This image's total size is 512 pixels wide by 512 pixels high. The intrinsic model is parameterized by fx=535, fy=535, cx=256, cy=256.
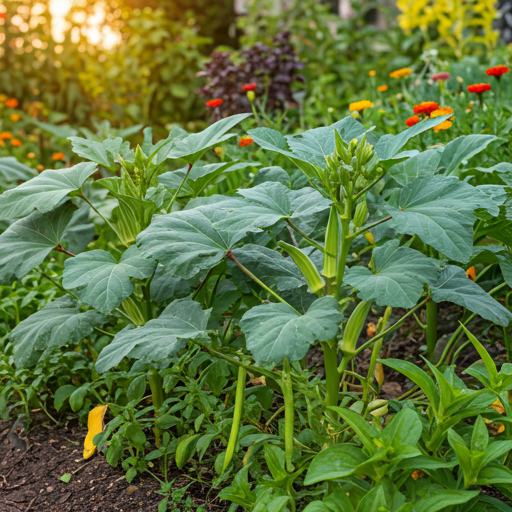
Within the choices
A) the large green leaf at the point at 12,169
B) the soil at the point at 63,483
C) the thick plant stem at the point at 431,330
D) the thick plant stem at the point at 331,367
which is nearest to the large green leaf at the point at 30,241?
the soil at the point at 63,483

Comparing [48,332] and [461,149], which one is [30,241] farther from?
[461,149]

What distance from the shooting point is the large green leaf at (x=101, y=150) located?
1494 mm

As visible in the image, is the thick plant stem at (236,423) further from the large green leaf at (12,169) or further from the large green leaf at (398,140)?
the large green leaf at (12,169)

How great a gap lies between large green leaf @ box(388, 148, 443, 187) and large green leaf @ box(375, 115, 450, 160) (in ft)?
0.63

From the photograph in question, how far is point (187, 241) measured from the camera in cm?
126

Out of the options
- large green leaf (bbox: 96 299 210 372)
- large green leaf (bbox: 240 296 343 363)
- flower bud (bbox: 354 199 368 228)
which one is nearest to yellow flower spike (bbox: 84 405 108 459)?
large green leaf (bbox: 96 299 210 372)

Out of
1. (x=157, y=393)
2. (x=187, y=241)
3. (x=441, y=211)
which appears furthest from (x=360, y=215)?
(x=157, y=393)

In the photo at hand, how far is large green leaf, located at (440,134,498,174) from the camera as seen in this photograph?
1497mm

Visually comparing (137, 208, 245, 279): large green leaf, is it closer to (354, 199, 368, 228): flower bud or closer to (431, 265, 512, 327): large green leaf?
(354, 199, 368, 228): flower bud

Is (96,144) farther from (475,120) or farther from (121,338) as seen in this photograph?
(475,120)

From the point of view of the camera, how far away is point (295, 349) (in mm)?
1009

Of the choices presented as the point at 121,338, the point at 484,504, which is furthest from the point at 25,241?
the point at 484,504

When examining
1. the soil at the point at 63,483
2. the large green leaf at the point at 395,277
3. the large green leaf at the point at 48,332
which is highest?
the large green leaf at the point at 395,277

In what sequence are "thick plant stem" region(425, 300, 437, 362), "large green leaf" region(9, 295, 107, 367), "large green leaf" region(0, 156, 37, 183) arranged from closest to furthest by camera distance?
"large green leaf" region(9, 295, 107, 367) < "thick plant stem" region(425, 300, 437, 362) < "large green leaf" region(0, 156, 37, 183)
